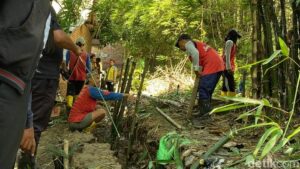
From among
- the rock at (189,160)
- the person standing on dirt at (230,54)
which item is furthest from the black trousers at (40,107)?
the person standing on dirt at (230,54)

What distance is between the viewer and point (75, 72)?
25.4 ft

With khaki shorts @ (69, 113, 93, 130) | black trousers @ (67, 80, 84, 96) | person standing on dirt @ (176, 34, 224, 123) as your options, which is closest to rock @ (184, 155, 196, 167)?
person standing on dirt @ (176, 34, 224, 123)

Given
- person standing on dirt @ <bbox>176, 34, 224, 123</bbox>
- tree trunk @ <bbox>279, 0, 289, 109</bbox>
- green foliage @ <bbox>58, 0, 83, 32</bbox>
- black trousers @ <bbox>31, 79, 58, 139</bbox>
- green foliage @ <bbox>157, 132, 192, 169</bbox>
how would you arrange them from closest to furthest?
1. black trousers @ <bbox>31, 79, 58, 139</bbox>
2. green foliage @ <bbox>157, 132, 192, 169</bbox>
3. tree trunk @ <bbox>279, 0, 289, 109</bbox>
4. person standing on dirt @ <bbox>176, 34, 224, 123</bbox>
5. green foliage @ <bbox>58, 0, 83, 32</bbox>

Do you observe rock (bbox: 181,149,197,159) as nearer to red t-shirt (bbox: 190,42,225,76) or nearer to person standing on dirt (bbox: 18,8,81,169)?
person standing on dirt (bbox: 18,8,81,169)

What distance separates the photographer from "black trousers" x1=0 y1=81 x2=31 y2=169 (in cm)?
152

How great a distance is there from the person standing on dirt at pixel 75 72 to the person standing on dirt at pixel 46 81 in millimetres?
3359

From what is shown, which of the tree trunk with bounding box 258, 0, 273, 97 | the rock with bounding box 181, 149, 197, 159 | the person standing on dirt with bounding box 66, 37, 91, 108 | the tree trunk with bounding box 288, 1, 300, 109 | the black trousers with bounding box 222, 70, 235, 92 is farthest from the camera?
the person standing on dirt with bounding box 66, 37, 91, 108

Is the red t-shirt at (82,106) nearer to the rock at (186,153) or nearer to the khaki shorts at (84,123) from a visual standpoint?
the khaki shorts at (84,123)

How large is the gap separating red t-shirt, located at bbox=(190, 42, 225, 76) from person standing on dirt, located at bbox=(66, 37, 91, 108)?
216 cm

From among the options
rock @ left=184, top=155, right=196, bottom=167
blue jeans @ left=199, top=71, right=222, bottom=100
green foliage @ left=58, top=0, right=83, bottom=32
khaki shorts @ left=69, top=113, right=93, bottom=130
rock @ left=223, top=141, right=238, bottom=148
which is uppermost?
green foliage @ left=58, top=0, right=83, bottom=32

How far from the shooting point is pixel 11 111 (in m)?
1.56

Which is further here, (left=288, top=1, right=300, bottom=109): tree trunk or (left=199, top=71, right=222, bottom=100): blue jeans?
(left=199, top=71, right=222, bottom=100): blue jeans

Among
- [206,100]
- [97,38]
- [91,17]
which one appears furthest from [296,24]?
[97,38]

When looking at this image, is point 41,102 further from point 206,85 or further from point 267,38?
point 206,85
